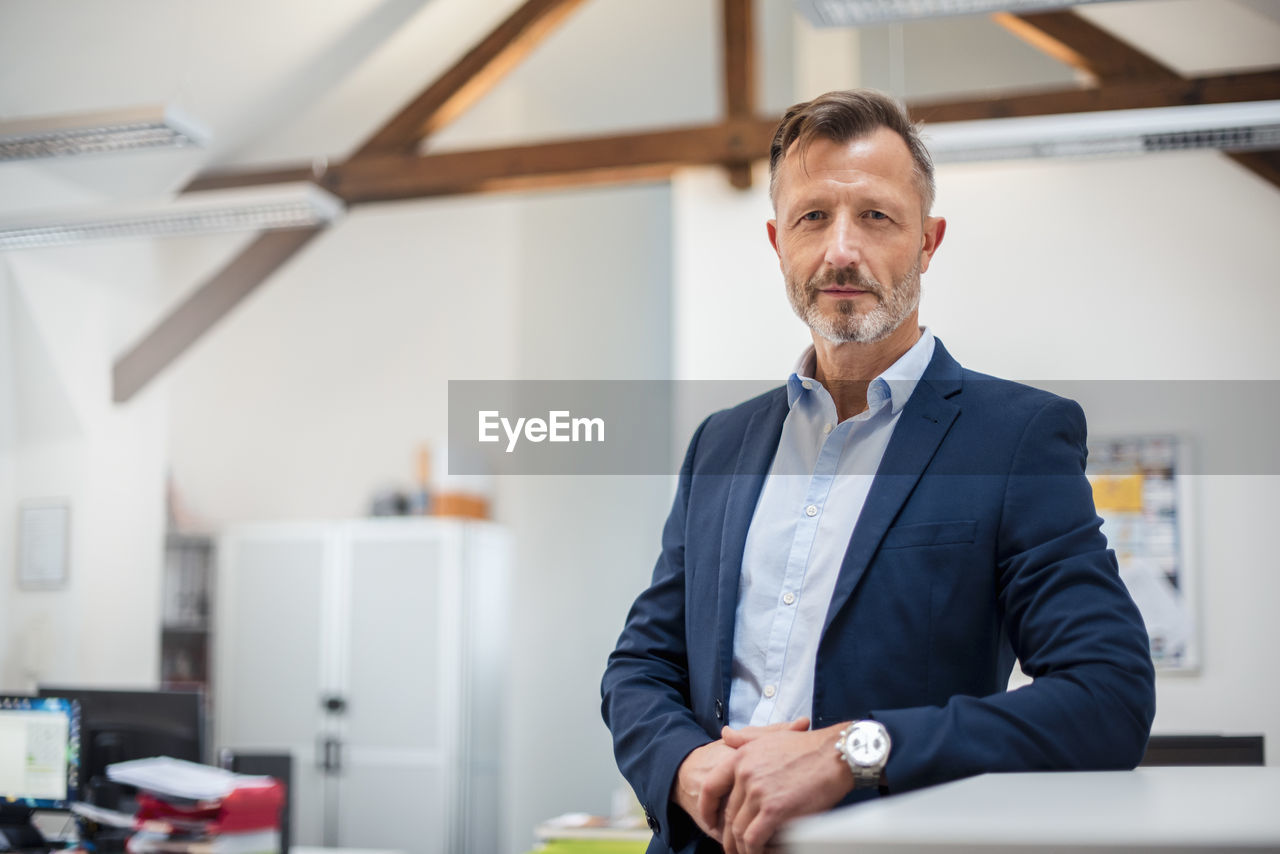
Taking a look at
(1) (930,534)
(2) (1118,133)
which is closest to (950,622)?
(1) (930,534)

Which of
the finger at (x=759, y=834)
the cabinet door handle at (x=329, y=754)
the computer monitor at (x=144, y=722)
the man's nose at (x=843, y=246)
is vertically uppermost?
the man's nose at (x=843, y=246)

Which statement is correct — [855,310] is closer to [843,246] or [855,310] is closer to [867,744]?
[843,246]

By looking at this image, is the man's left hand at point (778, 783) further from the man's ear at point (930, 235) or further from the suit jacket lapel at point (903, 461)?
the man's ear at point (930, 235)

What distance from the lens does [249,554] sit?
20.1 feet

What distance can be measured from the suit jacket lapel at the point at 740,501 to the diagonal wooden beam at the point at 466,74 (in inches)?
165

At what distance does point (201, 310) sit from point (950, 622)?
5273 mm

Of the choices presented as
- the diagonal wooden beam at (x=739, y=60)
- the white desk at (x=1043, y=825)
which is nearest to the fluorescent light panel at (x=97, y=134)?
the diagonal wooden beam at (x=739, y=60)

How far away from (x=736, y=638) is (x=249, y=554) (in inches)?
212

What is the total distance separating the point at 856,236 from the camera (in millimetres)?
1222

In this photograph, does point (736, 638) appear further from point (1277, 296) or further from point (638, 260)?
point (638, 260)

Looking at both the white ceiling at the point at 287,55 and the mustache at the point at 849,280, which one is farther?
the white ceiling at the point at 287,55

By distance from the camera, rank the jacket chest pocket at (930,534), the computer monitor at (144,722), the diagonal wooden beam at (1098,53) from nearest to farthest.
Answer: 1. the jacket chest pocket at (930,534)
2. the computer monitor at (144,722)
3. the diagonal wooden beam at (1098,53)

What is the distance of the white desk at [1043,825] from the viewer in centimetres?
50

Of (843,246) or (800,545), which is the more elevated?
(843,246)
